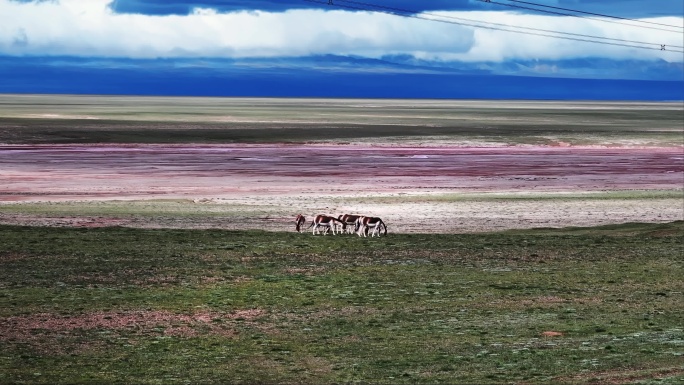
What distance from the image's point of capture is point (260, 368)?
653 inches

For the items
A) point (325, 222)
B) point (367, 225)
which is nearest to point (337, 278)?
point (367, 225)

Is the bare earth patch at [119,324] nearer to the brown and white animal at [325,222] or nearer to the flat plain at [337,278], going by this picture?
the flat plain at [337,278]

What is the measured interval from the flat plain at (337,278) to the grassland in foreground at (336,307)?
68 mm

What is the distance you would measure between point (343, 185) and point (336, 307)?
30.7m

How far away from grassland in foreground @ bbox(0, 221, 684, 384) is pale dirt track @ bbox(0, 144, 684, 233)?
20.2 feet

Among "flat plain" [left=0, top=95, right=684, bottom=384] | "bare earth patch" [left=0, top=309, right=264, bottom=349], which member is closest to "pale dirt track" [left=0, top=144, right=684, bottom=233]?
"flat plain" [left=0, top=95, right=684, bottom=384]

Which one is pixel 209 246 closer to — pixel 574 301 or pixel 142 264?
pixel 142 264

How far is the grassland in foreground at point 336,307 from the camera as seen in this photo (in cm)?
1666

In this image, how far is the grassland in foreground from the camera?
1666cm

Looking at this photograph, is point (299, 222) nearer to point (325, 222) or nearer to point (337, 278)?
point (325, 222)

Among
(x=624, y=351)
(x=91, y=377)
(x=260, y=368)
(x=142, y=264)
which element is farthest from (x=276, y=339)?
(x=142, y=264)

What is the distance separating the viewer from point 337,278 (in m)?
25.6

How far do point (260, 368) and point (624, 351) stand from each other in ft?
17.8

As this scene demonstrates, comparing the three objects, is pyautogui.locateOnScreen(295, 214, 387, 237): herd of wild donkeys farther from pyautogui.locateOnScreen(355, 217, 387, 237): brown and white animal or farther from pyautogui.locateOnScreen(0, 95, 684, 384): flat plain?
pyautogui.locateOnScreen(0, 95, 684, 384): flat plain
